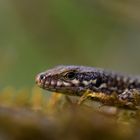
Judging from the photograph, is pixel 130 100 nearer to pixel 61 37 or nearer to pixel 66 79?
pixel 66 79

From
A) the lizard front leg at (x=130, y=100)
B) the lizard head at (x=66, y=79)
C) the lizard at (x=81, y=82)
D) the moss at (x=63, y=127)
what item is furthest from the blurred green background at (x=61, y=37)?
the moss at (x=63, y=127)

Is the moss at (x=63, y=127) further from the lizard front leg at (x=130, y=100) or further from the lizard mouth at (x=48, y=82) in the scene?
the lizard mouth at (x=48, y=82)

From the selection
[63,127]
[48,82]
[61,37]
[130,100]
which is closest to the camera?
[63,127]

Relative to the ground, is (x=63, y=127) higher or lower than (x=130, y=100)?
lower

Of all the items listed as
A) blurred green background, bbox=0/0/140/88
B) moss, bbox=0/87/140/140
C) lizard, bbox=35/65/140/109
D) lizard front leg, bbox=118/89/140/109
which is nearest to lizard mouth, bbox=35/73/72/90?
lizard, bbox=35/65/140/109

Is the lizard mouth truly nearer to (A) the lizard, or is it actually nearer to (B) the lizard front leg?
(A) the lizard

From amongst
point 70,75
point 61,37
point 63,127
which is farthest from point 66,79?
point 61,37

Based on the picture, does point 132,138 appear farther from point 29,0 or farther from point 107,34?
point 107,34
